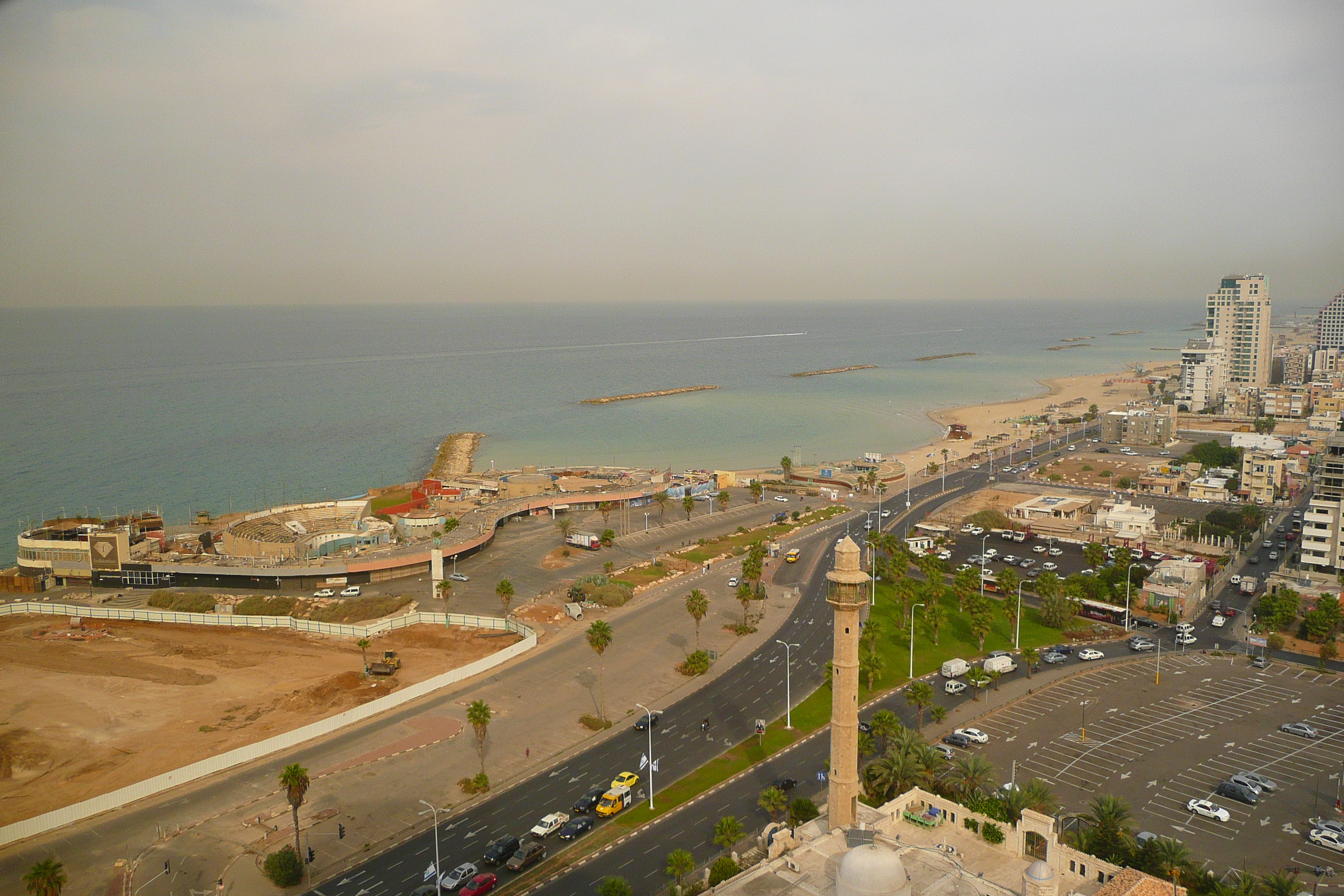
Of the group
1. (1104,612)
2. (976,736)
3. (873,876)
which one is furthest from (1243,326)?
(873,876)

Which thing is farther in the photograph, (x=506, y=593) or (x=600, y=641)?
(x=506, y=593)

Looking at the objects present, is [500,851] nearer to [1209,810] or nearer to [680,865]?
[680,865]

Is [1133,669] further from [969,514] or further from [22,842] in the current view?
[22,842]

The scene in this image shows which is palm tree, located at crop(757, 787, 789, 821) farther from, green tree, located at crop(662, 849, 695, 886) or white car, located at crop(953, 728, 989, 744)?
white car, located at crop(953, 728, 989, 744)

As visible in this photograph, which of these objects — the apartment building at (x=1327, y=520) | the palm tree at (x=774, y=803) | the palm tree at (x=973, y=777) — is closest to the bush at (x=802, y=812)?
the palm tree at (x=774, y=803)

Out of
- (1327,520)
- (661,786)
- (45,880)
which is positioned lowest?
(661,786)

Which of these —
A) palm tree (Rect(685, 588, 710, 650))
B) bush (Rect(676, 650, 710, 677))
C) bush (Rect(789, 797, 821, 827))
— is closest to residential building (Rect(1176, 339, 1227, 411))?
palm tree (Rect(685, 588, 710, 650))

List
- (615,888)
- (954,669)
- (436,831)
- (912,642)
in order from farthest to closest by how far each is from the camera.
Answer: (912,642) < (954,669) < (436,831) < (615,888)

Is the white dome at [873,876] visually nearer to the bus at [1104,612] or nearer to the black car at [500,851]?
the black car at [500,851]
